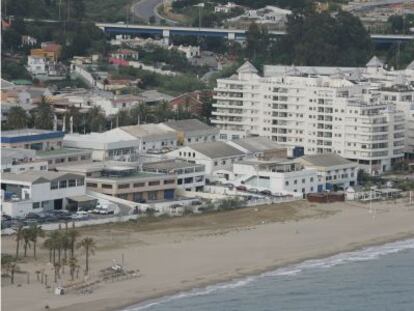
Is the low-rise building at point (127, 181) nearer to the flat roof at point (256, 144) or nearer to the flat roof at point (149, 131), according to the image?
the flat roof at point (149, 131)

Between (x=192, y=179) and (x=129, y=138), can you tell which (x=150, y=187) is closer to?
(x=192, y=179)

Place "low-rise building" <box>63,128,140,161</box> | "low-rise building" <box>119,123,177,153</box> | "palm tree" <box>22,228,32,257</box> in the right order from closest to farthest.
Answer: "palm tree" <box>22,228,32,257</box> → "low-rise building" <box>63,128,140,161</box> → "low-rise building" <box>119,123,177,153</box>

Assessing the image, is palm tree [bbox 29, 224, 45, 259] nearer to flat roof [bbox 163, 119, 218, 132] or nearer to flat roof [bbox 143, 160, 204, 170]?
flat roof [bbox 143, 160, 204, 170]

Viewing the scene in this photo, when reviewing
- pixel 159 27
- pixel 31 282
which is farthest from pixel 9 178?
pixel 159 27

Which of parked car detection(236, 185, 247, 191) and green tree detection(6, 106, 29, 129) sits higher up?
green tree detection(6, 106, 29, 129)

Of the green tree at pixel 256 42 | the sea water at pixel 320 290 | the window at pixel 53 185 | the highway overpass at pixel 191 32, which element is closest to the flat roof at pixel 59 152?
the window at pixel 53 185

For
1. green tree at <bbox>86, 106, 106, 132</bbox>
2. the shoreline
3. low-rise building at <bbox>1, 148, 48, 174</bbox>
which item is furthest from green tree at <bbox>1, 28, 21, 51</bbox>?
the shoreline
